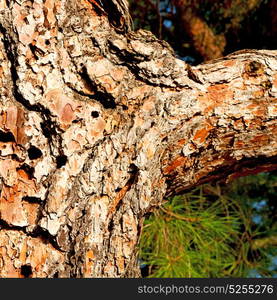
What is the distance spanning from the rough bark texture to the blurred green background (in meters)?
0.42

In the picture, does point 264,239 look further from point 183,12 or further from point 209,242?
point 183,12

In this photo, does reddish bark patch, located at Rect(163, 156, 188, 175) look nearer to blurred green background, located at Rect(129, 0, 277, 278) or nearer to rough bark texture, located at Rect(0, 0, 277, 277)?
rough bark texture, located at Rect(0, 0, 277, 277)

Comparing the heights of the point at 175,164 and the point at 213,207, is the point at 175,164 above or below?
below

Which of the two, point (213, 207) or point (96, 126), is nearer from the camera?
point (96, 126)

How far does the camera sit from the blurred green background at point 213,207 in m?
0.96

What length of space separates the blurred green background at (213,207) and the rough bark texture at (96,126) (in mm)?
417

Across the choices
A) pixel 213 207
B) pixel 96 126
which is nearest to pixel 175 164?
pixel 96 126

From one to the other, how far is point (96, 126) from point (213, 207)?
0.63m

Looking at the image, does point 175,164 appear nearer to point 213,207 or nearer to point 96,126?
point 96,126

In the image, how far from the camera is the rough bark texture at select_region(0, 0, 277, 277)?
1.53ft

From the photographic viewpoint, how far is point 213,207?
1080 mm

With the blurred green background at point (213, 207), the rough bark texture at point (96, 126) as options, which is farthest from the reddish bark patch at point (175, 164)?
the blurred green background at point (213, 207)

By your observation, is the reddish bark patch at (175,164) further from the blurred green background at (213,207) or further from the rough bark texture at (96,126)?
the blurred green background at (213,207)

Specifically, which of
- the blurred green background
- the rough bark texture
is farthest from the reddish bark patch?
the blurred green background
